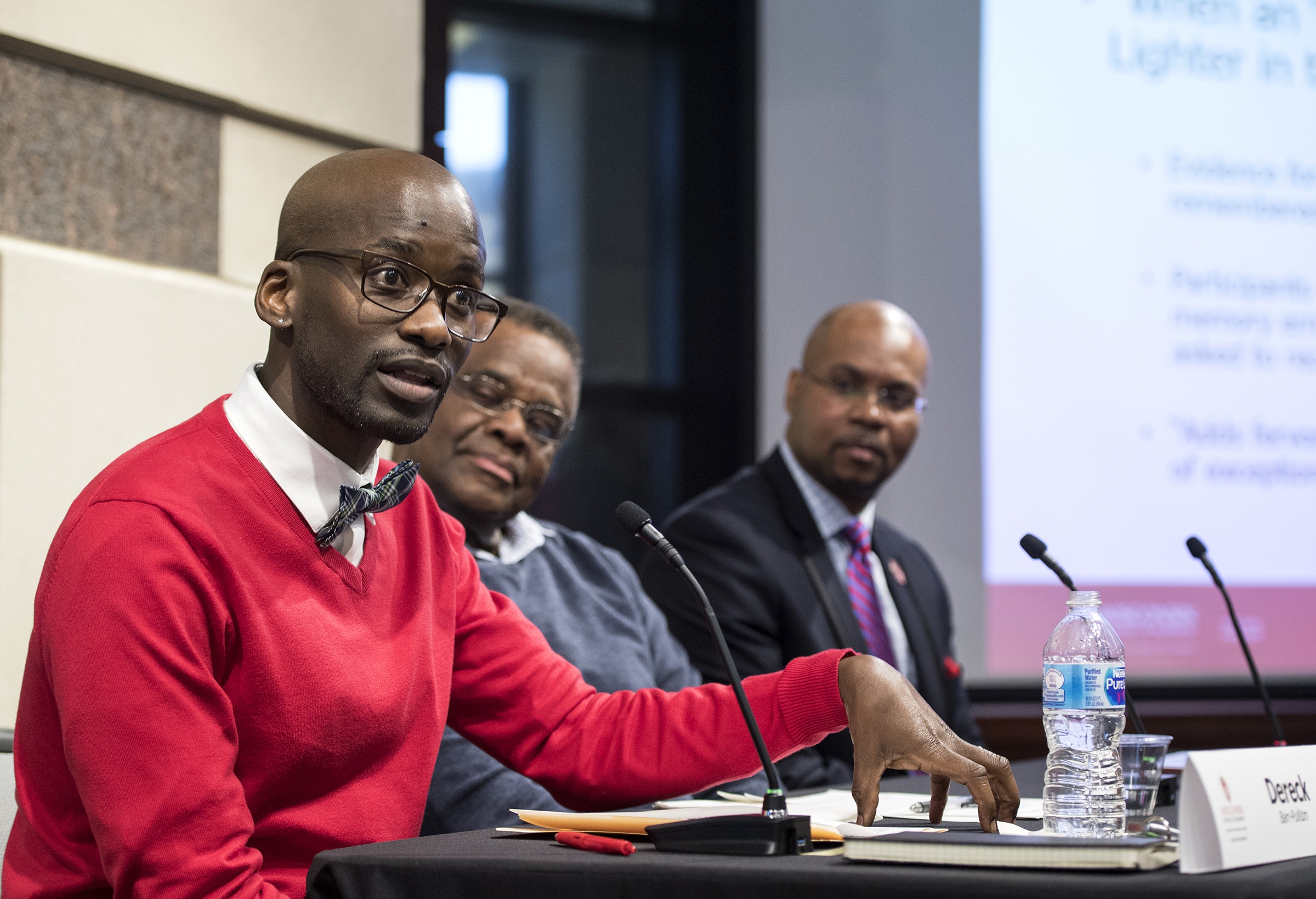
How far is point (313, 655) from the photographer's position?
131cm

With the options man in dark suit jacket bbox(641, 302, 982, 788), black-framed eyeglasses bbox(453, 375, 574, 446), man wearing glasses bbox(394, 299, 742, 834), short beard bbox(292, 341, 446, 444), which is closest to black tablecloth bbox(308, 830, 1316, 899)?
short beard bbox(292, 341, 446, 444)

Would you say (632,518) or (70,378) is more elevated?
(70,378)

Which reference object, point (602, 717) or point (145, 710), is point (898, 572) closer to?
point (602, 717)

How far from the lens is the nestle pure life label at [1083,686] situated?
1.38 m

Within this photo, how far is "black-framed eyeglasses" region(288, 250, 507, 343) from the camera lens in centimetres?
139

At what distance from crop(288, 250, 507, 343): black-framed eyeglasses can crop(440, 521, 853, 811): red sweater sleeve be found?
36cm

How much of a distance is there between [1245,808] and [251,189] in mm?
2056

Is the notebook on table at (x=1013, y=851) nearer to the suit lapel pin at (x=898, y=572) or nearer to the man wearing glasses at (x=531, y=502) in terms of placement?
the man wearing glasses at (x=531, y=502)

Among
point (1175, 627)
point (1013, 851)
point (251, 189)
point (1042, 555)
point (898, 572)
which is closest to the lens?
point (1013, 851)

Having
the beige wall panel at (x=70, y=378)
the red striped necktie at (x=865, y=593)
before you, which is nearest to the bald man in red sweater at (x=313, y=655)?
the beige wall panel at (x=70, y=378)

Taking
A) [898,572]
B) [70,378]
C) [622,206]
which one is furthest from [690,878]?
[622,206]

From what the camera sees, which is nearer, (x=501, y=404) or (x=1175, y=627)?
(x=501, y=404)

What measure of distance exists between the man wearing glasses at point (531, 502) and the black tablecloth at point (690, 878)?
90cm

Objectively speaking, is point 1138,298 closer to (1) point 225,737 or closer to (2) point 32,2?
(2) point 32,2
